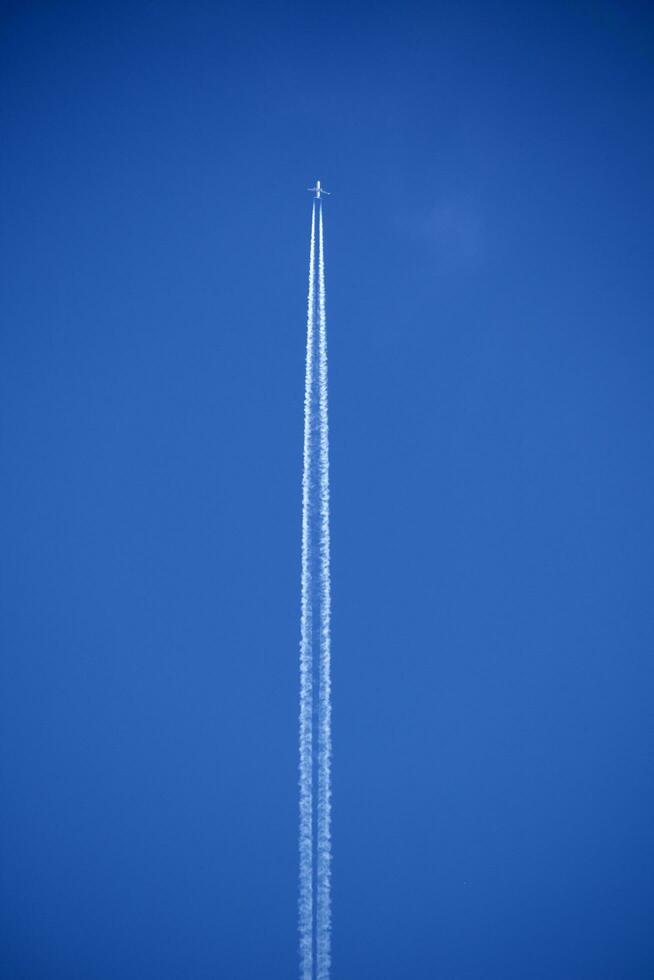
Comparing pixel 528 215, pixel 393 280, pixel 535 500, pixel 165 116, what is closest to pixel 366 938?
pixel 535 500

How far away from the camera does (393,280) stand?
→ 3707 millimetres

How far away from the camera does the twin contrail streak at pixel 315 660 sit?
348 cm

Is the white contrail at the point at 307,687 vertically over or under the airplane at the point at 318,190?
under

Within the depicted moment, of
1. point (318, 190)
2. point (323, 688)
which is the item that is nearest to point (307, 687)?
point (323, 688)

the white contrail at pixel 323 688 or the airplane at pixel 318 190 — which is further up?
the airplane at pixel 318 190

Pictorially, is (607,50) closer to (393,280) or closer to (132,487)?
(393,280)

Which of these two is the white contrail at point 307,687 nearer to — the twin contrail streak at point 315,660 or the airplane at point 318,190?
the twin contrail streak at point 315,660

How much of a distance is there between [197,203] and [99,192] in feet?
2.24

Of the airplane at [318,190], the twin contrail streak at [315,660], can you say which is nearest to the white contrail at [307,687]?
the twin contrail streak at [315,660]

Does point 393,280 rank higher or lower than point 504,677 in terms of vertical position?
higher

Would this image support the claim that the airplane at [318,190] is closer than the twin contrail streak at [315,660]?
No

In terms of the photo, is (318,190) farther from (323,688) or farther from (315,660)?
(323,688)

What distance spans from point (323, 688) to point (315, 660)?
0.64ft

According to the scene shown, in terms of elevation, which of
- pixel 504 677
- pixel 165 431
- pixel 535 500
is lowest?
pixel 504 677
